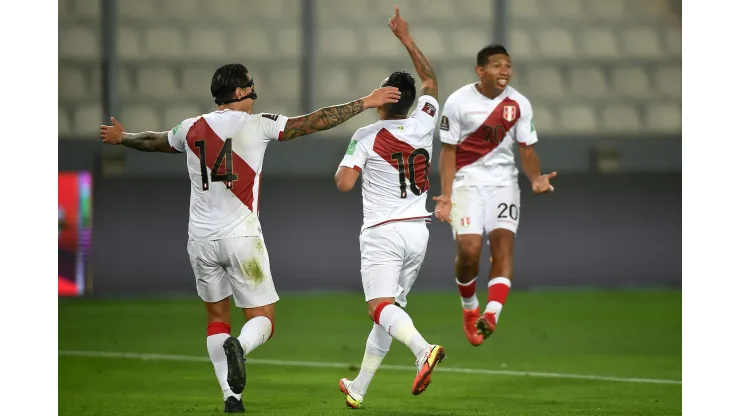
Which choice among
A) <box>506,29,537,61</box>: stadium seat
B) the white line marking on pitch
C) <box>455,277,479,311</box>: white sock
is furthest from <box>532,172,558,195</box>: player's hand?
<box>506,29,537,61</box>: stadium seat

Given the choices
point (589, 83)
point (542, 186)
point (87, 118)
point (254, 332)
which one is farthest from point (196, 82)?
point (254, 332)

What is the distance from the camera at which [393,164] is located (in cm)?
803

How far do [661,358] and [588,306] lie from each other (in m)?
5.87

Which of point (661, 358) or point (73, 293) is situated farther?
point (73, 293)

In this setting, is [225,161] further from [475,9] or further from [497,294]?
[475,9]

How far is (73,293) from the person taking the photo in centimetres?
2022

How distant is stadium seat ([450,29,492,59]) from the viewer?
71.9ft

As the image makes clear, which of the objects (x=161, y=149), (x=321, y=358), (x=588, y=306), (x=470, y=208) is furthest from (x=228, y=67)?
(x=588, y=306)

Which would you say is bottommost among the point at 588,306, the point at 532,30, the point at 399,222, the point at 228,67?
the point at 588,306

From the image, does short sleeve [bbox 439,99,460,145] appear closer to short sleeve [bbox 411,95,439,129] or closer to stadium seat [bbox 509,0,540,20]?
short sleeve [bbox 411,95,439,129]

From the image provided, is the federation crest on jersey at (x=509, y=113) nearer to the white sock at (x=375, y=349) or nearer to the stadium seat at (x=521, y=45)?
the white sock at (x=375, y=349)

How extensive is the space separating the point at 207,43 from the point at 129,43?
1.21 meters

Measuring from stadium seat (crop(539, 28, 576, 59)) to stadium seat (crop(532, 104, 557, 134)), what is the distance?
0.87 meters

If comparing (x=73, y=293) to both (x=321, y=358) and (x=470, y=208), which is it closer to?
(x=321, y=358)
